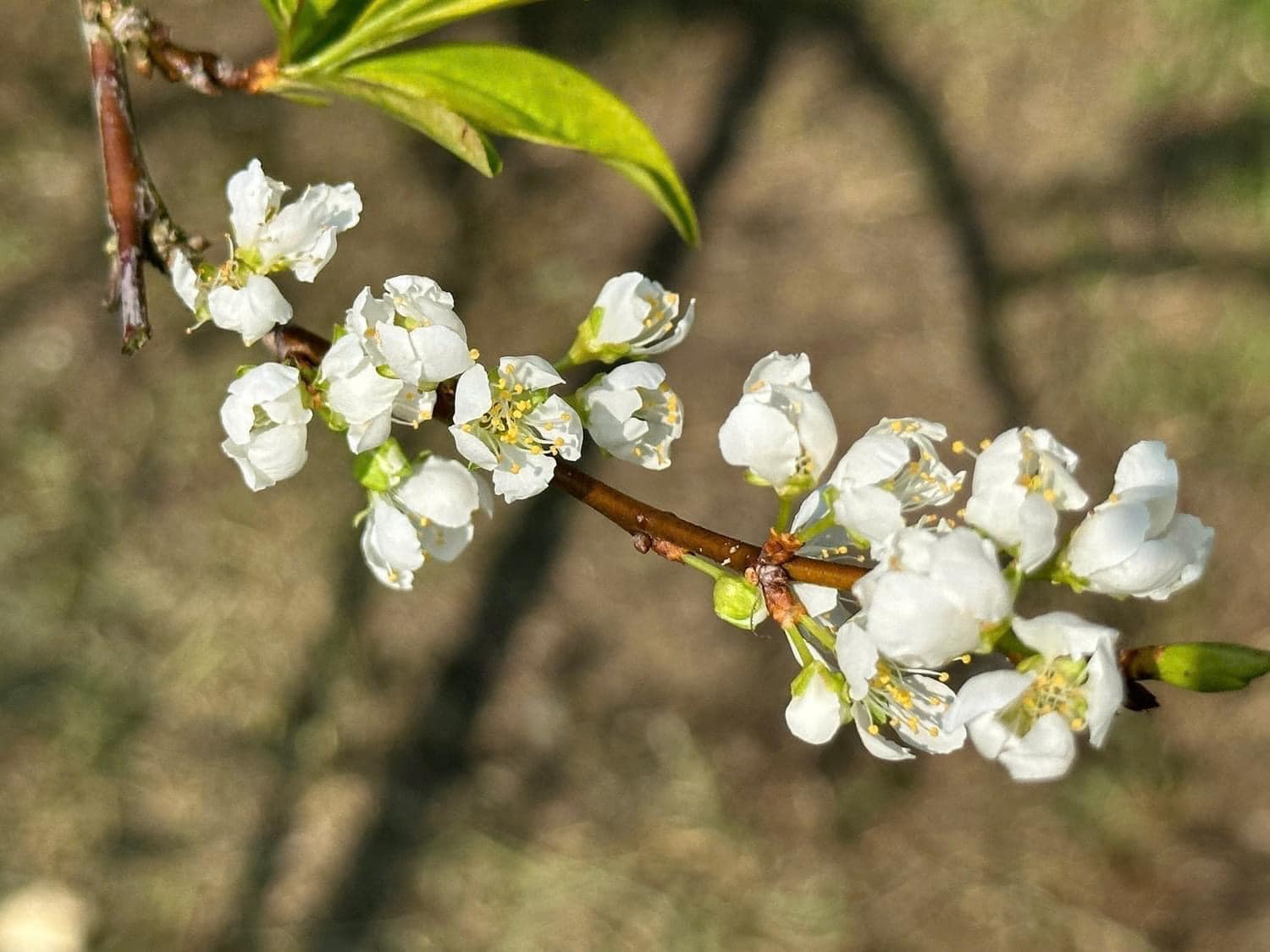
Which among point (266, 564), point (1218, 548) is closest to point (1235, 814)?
point (1218, 548)

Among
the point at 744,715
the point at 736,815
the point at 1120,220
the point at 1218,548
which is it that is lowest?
the point at 736,815

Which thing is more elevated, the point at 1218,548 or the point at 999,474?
the point at 1218,548

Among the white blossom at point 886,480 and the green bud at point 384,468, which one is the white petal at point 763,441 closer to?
the white blossom at point 886,480

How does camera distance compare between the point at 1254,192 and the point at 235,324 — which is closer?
the point at 235,324

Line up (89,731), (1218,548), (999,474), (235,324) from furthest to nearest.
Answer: (1218,548)
(89,731)
(235,324)
(999,474)

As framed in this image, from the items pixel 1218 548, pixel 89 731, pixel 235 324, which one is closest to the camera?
pixel 235 324

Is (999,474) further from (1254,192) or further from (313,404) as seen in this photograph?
(1254,192)

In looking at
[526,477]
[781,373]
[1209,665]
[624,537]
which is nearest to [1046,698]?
[1209,665]

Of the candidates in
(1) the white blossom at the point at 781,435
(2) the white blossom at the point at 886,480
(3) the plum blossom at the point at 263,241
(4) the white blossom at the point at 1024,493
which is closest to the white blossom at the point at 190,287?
(3) the plum blossom at the point at 263,241
